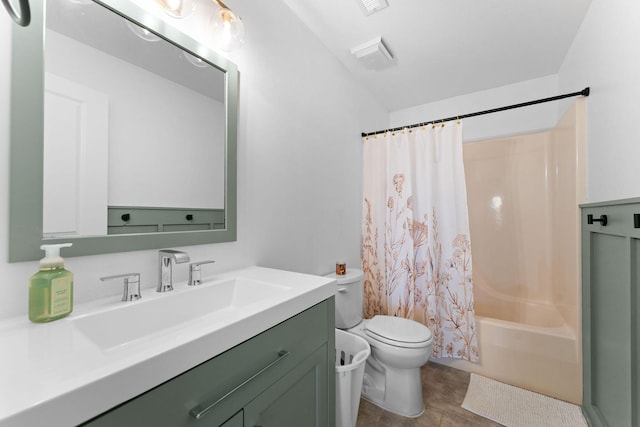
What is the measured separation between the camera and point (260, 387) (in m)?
0.70

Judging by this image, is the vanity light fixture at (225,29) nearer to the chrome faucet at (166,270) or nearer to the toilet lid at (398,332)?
the chrome faucet at (166,270)

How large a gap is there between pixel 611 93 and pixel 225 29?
6.05 feet

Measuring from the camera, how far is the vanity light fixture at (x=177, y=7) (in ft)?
3.09

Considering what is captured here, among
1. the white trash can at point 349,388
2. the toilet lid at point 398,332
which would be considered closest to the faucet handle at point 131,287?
the white trash can at point 349,388

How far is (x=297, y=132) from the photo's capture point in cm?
160

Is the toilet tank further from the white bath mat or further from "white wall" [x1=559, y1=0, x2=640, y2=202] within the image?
"white wall" [x1=559, y1=0, x2=640, y2=202]

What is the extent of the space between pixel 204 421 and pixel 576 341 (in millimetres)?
2082

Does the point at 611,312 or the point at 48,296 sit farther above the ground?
the point at 48,296

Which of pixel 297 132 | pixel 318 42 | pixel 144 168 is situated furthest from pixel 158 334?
pixel 318 42

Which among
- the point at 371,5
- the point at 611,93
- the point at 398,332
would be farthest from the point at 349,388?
the point at 371,5

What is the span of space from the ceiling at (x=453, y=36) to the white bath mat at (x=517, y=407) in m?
2.31

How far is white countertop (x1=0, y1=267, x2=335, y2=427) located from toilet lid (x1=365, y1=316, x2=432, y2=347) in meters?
0.99

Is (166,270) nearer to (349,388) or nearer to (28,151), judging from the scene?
(28,151)

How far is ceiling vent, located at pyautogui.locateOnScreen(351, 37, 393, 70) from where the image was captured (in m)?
1.80
